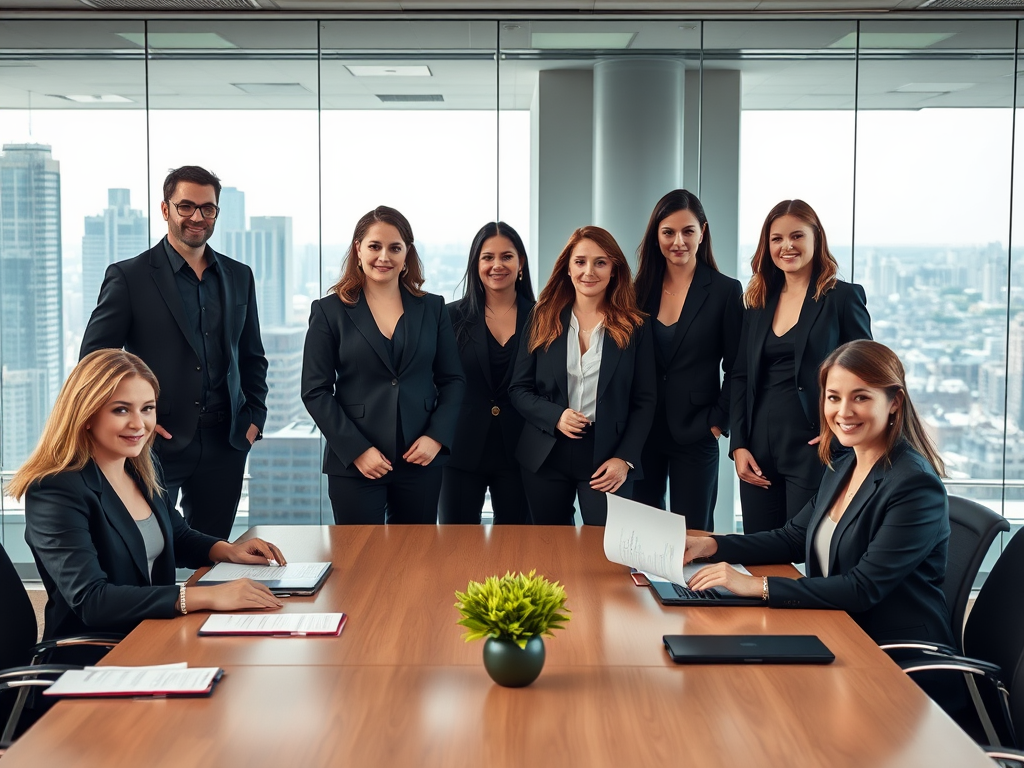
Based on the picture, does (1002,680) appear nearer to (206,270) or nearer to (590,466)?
(590,466)

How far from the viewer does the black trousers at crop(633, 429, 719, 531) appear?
4230mm

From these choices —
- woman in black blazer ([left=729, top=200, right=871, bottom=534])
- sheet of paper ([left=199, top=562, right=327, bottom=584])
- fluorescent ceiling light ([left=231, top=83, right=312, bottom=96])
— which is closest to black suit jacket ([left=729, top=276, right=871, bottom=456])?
woman in black blazer ([left=729, top=200, right=871, bottom=534])

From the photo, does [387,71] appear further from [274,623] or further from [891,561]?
[891,561]

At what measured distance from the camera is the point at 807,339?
3.89 metres

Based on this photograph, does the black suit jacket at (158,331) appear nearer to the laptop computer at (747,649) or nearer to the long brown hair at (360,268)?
the long brown hair at (360,268)

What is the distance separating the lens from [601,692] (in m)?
2.01

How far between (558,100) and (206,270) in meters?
2.32

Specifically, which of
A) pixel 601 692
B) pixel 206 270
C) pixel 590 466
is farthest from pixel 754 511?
pixel 206 270

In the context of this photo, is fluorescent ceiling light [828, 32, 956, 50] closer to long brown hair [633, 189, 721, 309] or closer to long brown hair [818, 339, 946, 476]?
long brown hair [633, 189, 721, 309]

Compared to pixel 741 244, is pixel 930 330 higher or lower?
lower

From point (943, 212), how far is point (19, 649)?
195 inches

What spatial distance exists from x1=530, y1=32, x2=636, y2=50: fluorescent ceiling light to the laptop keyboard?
3.62m

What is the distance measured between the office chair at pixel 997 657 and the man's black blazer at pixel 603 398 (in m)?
1.53

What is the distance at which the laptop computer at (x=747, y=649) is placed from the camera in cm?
217
